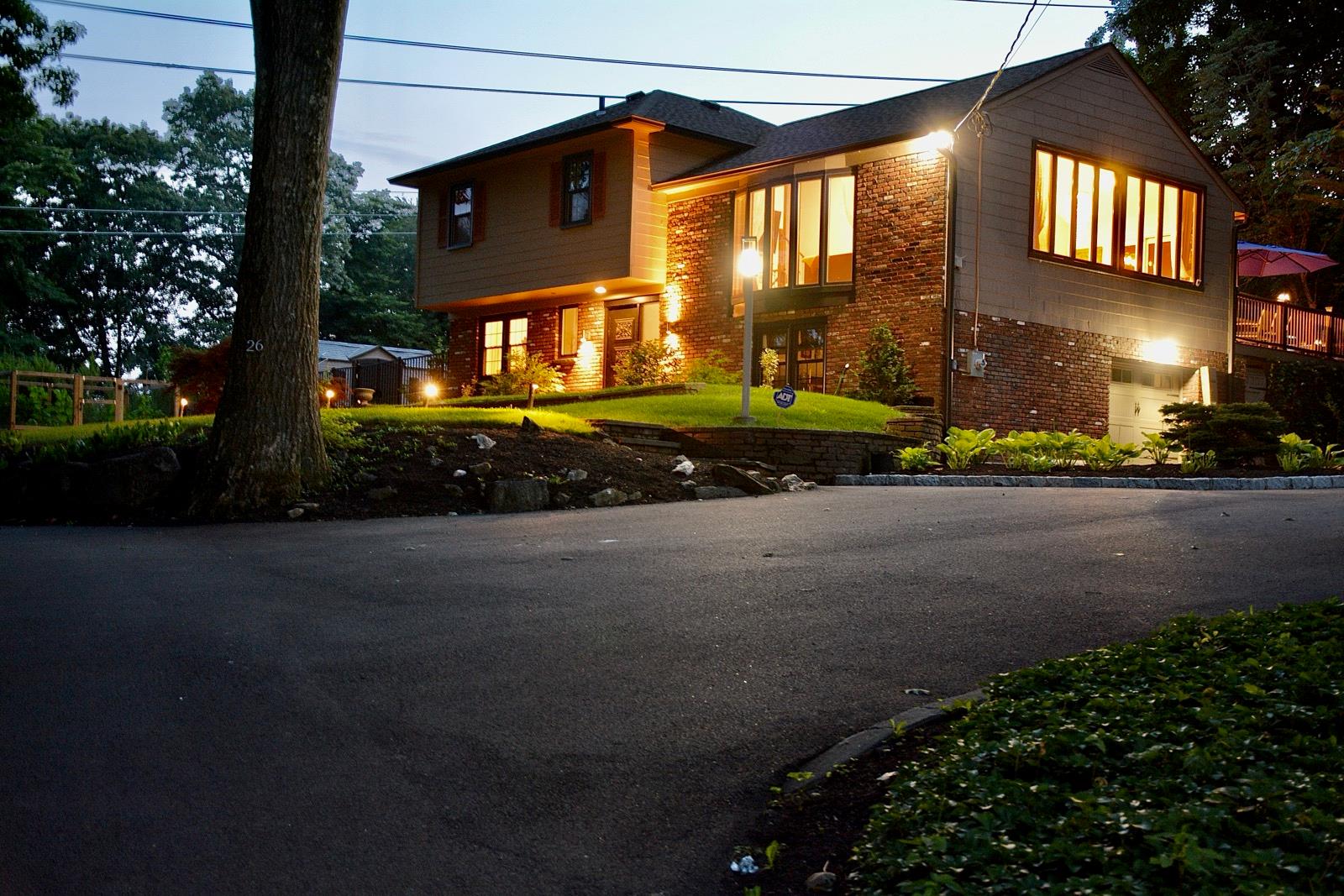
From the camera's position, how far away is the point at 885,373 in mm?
22047

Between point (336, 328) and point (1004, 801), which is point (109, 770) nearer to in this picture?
point (1004, 801)

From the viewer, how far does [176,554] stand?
993 cm

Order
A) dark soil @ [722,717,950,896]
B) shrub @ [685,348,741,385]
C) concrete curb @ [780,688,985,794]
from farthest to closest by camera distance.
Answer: shrub @ [685,348,741,385] → concrete curb @ [780,688,985,794] → dark soil @ [722,717,950,896]

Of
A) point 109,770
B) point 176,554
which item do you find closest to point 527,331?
point 176,554

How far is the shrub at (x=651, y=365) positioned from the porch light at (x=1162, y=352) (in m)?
9.89

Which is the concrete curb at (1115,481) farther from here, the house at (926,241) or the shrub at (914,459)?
the house at (926,241)

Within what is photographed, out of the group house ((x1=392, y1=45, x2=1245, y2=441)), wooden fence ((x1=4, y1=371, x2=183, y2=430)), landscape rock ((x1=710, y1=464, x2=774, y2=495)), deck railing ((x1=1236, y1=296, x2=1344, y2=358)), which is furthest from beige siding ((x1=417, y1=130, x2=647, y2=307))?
deck railing ((x1=1236, y1=296, x2=1344, y2=358))

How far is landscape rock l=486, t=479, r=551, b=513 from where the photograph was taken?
13352mm

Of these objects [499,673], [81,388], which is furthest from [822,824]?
[81,388]

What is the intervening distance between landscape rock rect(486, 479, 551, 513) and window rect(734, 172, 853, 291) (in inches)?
461

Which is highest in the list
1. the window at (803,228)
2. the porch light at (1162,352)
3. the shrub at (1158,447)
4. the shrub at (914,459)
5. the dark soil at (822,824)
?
the window at (803,228)

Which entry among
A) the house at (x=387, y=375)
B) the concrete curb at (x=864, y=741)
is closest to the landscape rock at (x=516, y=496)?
the concrete curb at (x=864, y=741)

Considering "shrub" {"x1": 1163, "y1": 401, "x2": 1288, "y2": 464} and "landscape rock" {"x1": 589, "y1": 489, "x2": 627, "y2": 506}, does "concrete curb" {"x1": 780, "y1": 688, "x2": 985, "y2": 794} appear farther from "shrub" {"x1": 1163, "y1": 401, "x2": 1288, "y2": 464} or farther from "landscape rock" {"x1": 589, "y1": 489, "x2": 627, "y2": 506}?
"shrub" {"x1": 1163, "y1": 401, "x2": 1288, "y2": 464}

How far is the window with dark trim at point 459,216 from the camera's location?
3076cm
